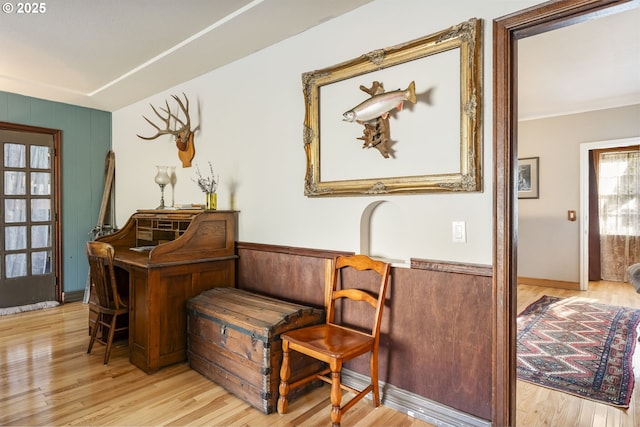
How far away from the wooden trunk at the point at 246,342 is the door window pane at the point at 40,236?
290cm

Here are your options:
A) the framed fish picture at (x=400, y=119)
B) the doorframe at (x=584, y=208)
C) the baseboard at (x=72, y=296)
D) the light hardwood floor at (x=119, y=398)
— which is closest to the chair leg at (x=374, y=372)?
the light hardwood floor at (x=119, y=398)

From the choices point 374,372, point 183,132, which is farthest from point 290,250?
point 183,132

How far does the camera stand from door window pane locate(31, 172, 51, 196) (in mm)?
4406

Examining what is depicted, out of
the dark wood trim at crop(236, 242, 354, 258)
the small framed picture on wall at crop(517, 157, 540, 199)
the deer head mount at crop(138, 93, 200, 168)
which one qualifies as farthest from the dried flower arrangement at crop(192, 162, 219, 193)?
the small framed picture on wall at crop(517, 157, 540, 199)

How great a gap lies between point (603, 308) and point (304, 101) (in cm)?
420

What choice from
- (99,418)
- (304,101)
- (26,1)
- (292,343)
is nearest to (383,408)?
Result: (292,343)

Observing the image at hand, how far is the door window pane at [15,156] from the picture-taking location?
4.21m

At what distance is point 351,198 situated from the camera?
8.23 ft

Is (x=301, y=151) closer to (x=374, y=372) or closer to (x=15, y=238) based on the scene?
(x=374, y=372)

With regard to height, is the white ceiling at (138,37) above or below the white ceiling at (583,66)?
below

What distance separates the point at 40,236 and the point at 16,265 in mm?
395

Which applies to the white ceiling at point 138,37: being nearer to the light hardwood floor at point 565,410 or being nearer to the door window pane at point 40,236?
the door window pane at point 40,236

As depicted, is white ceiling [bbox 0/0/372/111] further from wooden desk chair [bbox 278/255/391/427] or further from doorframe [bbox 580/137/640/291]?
doorframe [bbox 580/137/640/291]

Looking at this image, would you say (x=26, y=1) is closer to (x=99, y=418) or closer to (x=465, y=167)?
(x=99, y=418)
